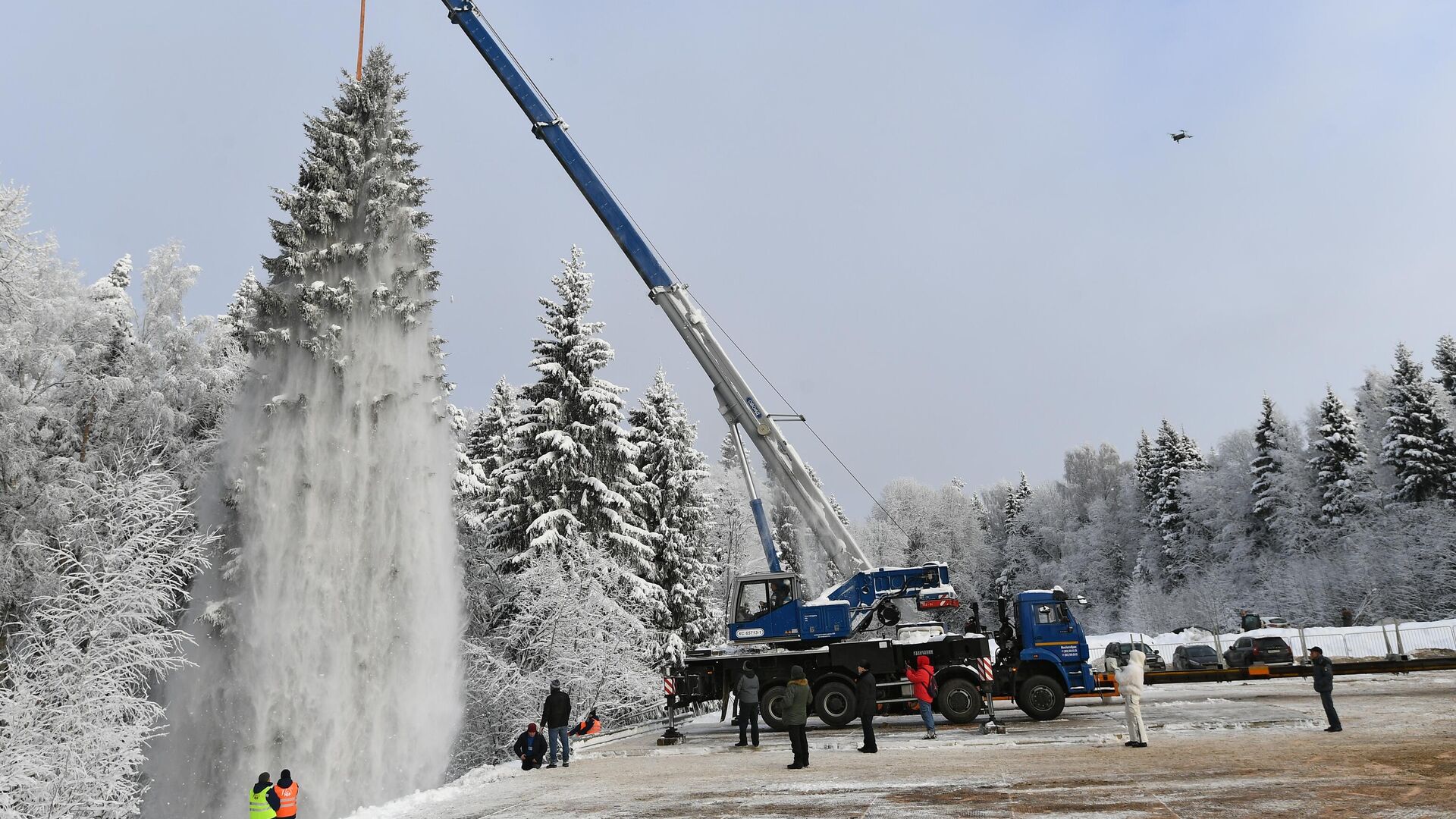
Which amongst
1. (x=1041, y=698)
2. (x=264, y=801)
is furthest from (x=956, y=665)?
(x=264, y=801)

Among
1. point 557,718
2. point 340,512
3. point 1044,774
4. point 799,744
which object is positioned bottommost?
point 1044,774

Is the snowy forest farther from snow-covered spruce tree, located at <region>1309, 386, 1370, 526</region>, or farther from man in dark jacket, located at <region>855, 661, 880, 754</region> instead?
man in dark jacket, located at <region>855, 661, 880, 754</region>

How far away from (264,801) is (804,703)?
7166 millimetres

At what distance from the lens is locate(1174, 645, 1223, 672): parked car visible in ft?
104

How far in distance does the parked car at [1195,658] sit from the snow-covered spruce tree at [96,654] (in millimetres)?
32826

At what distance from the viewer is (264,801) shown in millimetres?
9898

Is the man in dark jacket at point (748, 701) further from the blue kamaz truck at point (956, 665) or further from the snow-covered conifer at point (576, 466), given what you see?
the snow-covered conifer at point (576, 466)

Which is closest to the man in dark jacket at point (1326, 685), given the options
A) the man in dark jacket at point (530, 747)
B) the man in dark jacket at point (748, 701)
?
the man in dark jacket at point (748, 701)

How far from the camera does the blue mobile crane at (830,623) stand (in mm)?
18469

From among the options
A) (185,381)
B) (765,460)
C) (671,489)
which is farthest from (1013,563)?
(185,381)

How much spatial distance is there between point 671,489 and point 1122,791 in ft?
93.8

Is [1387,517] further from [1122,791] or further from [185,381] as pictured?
[185,381]

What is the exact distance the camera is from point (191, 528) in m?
23.8

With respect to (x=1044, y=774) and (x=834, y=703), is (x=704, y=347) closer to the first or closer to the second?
(x=834, y=703)
